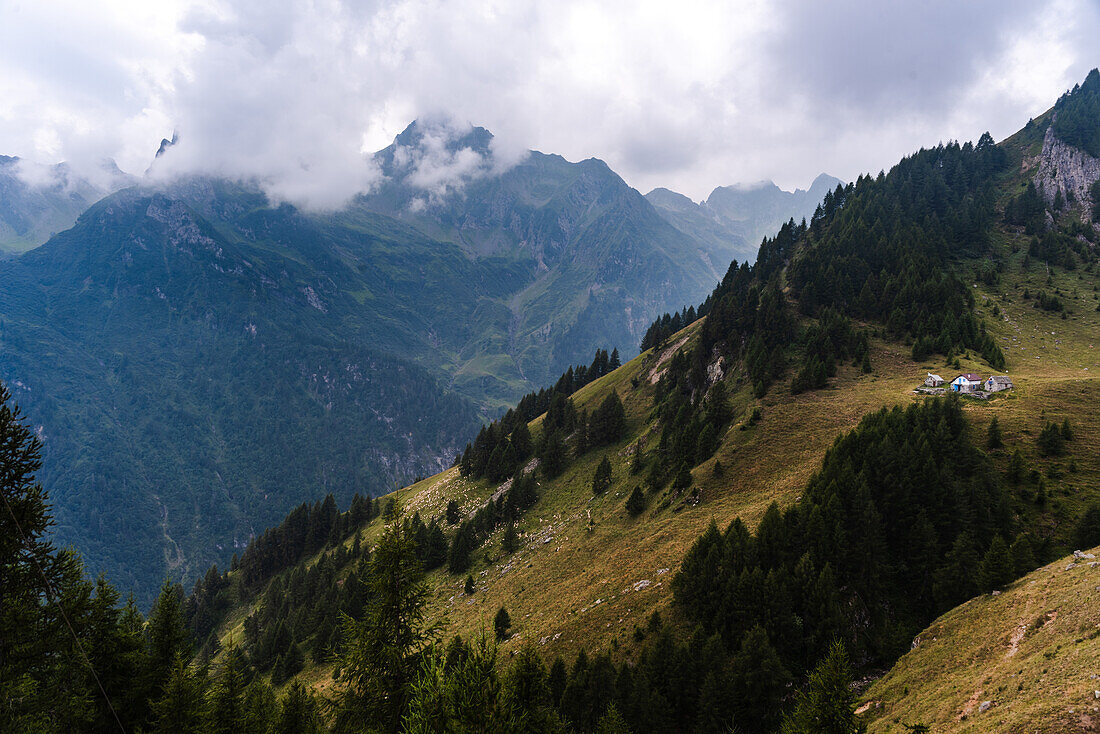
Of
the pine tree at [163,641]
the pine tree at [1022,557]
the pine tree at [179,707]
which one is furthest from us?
the pine tree at [1022,557]

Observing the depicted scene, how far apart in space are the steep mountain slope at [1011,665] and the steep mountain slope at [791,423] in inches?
155

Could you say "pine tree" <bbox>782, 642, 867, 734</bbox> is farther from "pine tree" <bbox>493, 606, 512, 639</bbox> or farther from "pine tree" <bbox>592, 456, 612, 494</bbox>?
"pine tree" <bbox>592, 456, 612, 494</bbox>

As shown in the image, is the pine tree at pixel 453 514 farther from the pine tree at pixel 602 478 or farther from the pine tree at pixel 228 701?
the pine tree at pixel 228 701

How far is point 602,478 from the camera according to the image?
237 feet

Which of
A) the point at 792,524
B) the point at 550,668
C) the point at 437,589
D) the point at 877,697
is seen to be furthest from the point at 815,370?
the point at 437,589

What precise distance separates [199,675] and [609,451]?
6926cm

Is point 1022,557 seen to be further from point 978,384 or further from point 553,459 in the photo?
point 553,459

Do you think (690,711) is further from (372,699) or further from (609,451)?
(609,451)

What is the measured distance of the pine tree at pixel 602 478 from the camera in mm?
71438

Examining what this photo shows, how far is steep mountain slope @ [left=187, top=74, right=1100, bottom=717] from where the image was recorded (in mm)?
37812

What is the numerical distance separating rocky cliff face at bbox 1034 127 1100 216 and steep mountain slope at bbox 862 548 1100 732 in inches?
6155

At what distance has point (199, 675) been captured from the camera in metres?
20.8

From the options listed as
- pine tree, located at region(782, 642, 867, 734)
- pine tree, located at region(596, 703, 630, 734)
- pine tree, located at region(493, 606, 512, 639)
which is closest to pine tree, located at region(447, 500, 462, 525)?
pine tree, located at region(493, 606, 512, 639)

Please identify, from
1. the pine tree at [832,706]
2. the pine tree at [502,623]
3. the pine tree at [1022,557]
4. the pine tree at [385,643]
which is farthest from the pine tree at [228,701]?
the pine tree at [1022,557]
